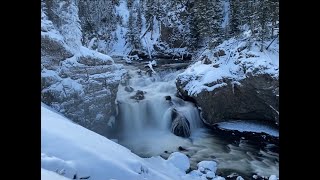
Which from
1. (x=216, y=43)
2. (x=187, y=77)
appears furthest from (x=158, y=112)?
(x=216, y=43)

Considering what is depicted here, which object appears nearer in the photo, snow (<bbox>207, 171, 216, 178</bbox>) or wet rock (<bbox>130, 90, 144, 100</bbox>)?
snow (<bbox>207, 171, 216, 178</bbox>)

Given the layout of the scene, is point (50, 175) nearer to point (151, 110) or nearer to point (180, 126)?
point (180, 126)

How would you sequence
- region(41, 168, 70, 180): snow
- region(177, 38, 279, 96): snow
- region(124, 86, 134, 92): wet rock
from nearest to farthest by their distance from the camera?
region(41, 168, 70, 180): snow → region(177, 38, 279, 96): snow → region(124, 86, 134, 92): wet rock

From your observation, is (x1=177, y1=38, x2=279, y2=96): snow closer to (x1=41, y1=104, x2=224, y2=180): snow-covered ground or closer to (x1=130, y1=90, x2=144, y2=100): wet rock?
(x1=130, y1=90, x2=144, y2=100): wet rock

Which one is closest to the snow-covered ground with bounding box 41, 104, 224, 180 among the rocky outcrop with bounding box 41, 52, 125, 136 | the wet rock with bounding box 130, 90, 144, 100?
the rocky outcrop with bounding box 41, 52, 125, 136

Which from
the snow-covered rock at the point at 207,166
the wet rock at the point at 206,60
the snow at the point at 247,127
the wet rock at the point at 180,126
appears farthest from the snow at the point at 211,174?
the wet rock at the point at 206,60

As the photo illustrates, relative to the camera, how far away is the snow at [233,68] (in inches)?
648

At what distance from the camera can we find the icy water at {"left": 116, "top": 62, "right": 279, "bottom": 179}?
1262 centimetres

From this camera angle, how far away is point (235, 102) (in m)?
17.2

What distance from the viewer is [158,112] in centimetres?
1734

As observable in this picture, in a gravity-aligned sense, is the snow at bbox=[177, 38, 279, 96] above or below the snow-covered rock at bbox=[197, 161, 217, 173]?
above

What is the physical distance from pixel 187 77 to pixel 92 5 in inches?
922

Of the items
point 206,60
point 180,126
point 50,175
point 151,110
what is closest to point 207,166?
point 180,126
